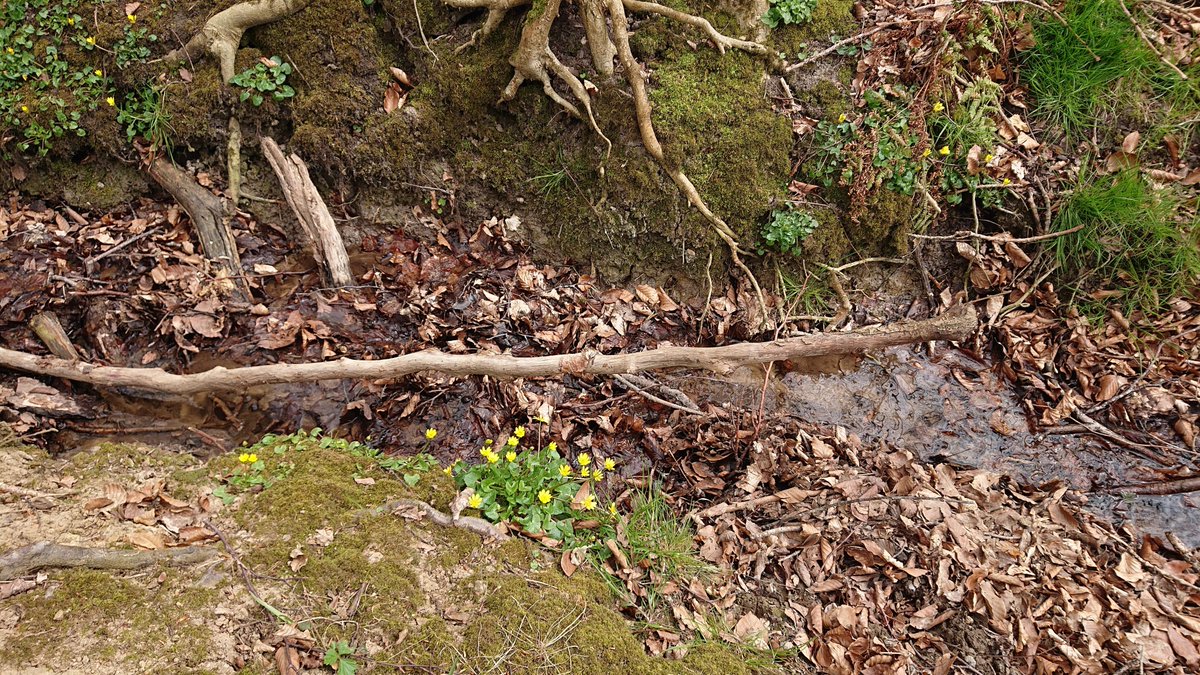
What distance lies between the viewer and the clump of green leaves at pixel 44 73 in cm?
427

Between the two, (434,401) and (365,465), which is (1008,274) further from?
(365,465)

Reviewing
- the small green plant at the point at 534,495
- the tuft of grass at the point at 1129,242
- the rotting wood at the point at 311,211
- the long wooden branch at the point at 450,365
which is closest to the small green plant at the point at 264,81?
the rotting wood at the point at 311,211

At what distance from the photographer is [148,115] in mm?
4391

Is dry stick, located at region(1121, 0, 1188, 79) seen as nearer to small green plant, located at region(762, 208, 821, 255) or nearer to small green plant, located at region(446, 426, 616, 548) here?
small green plant, located at region(762, 208, 821, 255)

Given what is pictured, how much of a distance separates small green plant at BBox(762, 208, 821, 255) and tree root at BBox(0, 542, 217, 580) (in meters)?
3.70

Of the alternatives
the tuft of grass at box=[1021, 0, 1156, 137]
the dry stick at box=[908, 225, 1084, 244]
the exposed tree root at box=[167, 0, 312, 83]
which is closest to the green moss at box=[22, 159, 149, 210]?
the exposed tree root at box=[167, 0, 312, 83]

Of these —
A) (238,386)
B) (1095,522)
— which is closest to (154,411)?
(238,386)

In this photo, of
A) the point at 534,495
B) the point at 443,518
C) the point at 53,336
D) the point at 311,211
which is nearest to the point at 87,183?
the point at 53,336

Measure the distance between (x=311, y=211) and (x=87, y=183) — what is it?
1.79 metres

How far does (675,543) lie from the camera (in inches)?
119

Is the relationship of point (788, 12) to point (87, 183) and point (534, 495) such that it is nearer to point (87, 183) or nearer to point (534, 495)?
point (534, 495)

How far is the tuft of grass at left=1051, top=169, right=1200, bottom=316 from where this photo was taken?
3.98 metres

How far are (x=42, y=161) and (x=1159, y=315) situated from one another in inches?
316

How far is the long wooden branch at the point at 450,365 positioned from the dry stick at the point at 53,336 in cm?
18
